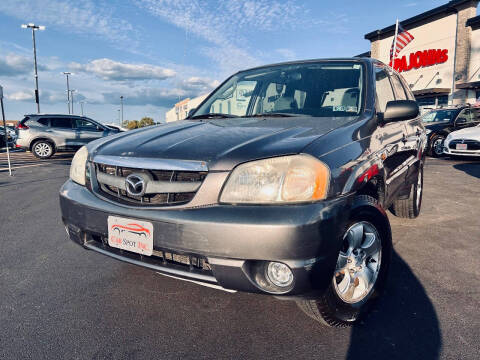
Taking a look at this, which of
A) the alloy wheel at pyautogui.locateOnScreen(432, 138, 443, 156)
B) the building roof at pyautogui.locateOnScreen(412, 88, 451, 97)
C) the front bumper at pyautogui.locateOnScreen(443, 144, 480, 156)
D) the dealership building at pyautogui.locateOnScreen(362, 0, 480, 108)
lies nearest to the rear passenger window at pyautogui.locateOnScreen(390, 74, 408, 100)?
the front bumper at pyautogui.locateOnScreen(443, 144, 480, 156)

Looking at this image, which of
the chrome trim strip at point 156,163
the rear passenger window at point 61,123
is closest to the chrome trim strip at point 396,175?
the chrome trim strip at point 156,163

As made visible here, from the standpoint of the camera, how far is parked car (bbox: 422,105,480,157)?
36.4ft

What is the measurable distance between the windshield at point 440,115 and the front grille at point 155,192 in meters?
12.0

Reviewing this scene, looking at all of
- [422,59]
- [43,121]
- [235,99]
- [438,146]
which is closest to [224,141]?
[235,99]

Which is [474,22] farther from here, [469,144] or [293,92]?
[293,92]

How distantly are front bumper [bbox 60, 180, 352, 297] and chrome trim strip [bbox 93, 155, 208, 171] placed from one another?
0.21 m

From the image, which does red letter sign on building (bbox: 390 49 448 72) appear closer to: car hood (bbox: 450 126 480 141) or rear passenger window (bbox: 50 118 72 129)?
car hood (bbox: 450 126 480 141)

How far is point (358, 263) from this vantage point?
82.2 inches

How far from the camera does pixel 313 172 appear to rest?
166 centimetres

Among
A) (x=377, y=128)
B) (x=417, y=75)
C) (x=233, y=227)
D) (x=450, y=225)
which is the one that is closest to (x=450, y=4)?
(x=417, y=75)

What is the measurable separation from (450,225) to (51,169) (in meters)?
9.17

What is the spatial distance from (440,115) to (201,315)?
1239 centimetres

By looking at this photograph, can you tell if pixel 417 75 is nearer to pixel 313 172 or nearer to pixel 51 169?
pixel 51 169

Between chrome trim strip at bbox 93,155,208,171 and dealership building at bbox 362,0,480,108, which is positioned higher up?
dealership building at bbox 362,0,480,108
